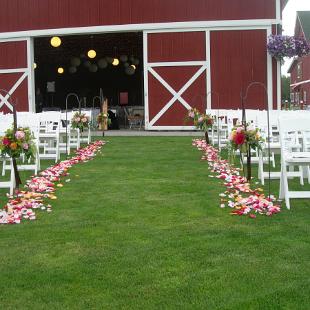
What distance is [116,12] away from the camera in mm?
19094

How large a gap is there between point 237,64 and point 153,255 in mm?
14690

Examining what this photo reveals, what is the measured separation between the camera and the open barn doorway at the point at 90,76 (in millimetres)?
26578

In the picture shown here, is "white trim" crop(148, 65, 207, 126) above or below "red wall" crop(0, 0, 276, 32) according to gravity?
below

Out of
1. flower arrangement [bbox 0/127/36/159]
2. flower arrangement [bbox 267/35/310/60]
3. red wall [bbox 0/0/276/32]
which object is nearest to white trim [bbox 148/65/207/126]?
red wall [bbox 0/0/276/32]

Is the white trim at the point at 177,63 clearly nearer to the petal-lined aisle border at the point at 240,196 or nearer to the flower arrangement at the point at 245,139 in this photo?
the petal-lined aisle border at the point at 240,196

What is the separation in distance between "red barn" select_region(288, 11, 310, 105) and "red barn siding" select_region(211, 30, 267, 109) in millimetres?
19794

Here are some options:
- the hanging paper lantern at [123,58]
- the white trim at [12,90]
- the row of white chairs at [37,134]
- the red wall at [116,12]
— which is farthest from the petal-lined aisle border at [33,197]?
the hanging paper lantern at [123,58]

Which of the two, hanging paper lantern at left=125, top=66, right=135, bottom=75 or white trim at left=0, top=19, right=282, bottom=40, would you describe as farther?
hanging paper lantern at left=125, top=66, right=135, bottom=75

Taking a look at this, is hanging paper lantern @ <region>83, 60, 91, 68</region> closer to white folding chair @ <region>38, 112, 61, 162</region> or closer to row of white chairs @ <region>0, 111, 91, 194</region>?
→ row of white chairs @ <region>0, 111, 91, 194</region>

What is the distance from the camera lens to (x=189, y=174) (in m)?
8.95

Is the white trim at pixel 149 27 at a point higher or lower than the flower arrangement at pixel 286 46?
higher

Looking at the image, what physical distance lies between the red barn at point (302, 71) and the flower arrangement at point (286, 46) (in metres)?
20.0

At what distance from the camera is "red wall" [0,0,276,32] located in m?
18.4

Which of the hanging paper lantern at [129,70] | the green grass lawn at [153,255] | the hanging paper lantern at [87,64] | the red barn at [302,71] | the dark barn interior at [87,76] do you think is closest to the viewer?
the green grass lawn at [153,255]
